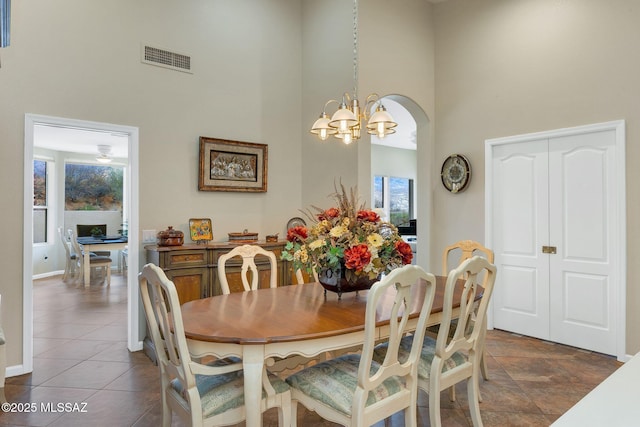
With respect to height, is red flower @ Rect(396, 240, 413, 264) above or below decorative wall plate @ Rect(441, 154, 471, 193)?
below

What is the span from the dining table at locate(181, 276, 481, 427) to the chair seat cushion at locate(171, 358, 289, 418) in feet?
0.40

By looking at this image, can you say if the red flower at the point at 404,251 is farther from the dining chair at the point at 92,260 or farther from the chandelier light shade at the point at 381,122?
the dining chair at the point at 92,260

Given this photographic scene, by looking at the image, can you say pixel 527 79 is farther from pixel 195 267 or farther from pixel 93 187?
pixel 93 187

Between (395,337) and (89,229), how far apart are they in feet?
28.0

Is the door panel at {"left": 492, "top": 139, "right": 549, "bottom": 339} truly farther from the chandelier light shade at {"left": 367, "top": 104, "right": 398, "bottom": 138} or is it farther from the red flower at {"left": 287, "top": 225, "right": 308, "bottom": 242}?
the red flower at {"left": 287, "top": 225, "right": 308, "bottom": 242}

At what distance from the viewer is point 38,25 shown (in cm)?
→ 326

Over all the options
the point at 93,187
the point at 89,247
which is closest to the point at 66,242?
the point at 89,247

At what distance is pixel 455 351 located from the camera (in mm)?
2156

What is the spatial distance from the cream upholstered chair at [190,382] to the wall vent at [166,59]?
2775 mm

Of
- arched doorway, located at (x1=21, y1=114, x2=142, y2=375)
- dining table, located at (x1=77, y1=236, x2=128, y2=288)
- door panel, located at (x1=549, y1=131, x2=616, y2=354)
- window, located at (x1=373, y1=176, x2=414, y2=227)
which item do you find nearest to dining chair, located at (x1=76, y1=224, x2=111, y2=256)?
dining table, located at (x1=77, y1=236, x2=128, y2=288)

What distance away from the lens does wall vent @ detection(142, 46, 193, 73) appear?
150 inches

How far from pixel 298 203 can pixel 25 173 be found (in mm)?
2690

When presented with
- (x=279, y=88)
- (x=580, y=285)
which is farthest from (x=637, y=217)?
(x=279, y=88)

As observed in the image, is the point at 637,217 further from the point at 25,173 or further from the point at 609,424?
the point at 25,173
